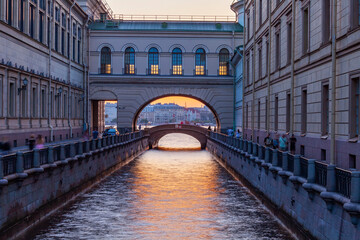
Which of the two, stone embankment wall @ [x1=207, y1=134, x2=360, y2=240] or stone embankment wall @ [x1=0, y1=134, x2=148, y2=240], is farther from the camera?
stone embankment wall @ [x1=0, y1=134, x2=148, y2=240]

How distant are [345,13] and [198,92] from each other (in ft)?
132

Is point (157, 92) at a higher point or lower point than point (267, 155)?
higher

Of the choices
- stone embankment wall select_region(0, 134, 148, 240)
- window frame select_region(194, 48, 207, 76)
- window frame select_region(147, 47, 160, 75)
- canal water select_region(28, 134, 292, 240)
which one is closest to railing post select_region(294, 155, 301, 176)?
canal water select_region(28, 134, 292, 240)

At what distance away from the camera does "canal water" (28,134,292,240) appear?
60.7ft

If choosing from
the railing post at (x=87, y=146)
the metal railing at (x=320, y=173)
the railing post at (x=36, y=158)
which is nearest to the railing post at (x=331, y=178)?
the metal railing at (x=320, y=173)

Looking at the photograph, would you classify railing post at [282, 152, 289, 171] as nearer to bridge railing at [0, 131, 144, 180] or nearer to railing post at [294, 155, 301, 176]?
railing post at [294, 155, 301, 176]

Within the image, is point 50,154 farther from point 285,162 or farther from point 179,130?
point 179,130

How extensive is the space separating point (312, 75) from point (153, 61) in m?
36.8

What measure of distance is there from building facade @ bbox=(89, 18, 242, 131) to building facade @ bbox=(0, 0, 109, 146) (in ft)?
8.42

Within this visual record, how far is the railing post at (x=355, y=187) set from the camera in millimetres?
11156

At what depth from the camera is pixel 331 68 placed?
19641 mm

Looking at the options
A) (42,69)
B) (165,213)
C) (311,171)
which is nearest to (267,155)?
(165,213)

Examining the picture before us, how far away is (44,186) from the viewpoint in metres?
20.5

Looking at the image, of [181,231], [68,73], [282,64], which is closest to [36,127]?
[68,73]
